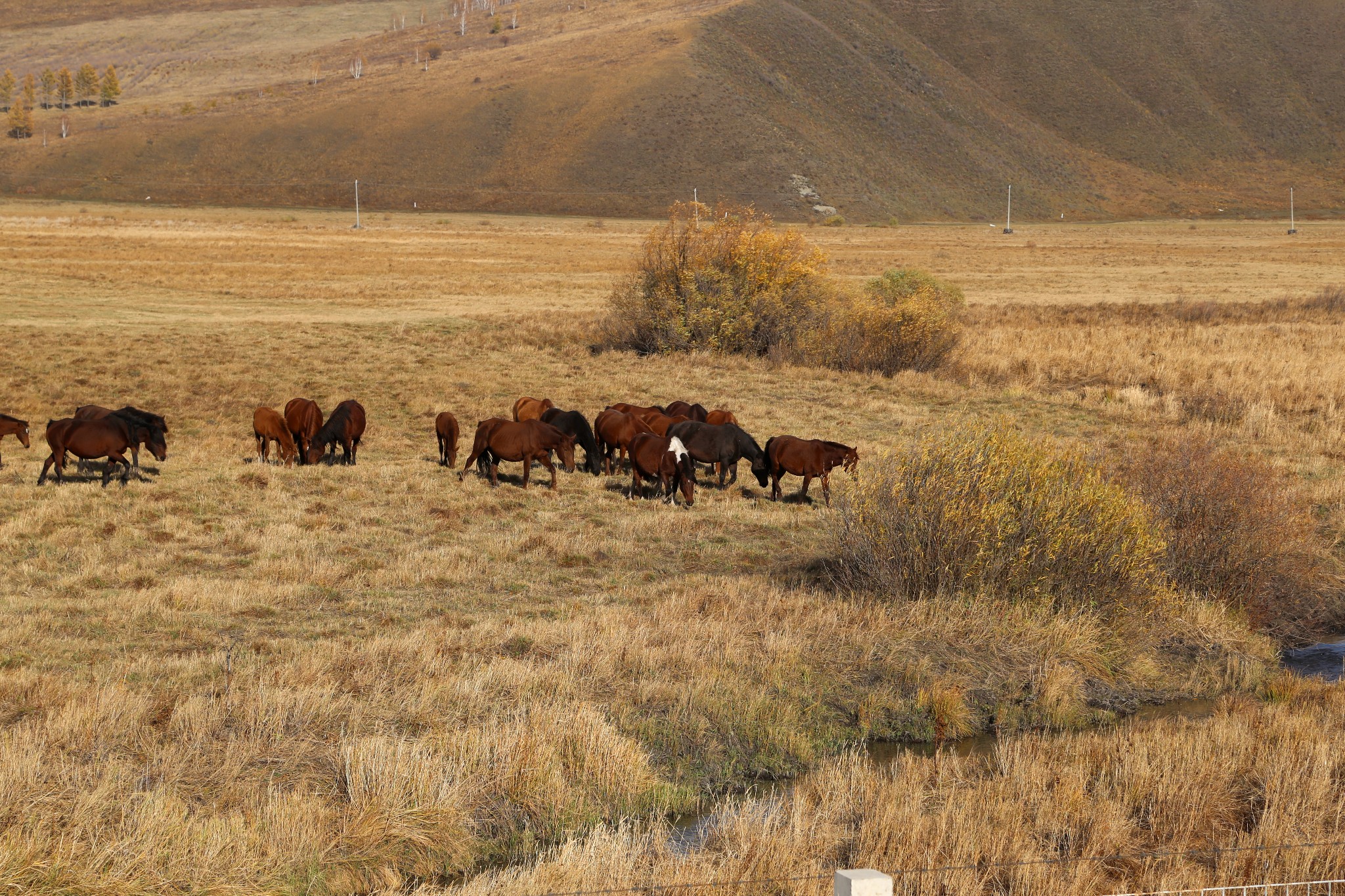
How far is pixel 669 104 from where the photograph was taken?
6142 inches

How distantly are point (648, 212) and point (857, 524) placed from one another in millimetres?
123611

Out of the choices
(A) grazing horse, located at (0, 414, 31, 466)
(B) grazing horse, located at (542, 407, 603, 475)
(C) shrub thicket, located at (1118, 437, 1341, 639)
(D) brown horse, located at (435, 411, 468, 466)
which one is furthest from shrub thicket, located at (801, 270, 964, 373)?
(A) grazing horse, located at (0, 414, 31, 466)

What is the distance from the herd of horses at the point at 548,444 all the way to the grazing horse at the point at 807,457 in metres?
0.01

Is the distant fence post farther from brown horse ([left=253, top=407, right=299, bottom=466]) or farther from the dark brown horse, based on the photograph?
brown horse ([left=253, top=407, right=299, bottom=466])

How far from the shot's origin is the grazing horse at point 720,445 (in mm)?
17500

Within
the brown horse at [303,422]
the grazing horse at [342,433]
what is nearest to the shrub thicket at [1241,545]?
the grazing horse at [342,433]

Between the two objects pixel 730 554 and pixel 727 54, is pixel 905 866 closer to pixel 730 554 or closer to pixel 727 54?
pixel 730 554

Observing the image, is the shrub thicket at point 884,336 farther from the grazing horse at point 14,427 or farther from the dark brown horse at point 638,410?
the grazing horse at point 14,427

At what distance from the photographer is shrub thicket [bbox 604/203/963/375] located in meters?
30.7

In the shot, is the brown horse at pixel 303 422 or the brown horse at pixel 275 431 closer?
the brown horse at pixel 275 431

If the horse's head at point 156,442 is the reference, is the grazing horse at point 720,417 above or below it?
above

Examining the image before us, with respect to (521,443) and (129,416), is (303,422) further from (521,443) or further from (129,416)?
(521,443)

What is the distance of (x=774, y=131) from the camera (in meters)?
151

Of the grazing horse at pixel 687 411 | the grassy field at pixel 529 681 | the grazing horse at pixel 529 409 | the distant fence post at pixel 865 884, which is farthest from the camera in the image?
the grazing horse at pixel 529 409
